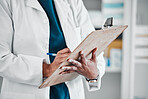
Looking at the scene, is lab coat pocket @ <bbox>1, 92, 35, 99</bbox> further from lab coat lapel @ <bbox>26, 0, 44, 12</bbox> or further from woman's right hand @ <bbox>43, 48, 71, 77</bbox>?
lab coat lapel @ <bbox>26, 0, 44, 12</bbox>

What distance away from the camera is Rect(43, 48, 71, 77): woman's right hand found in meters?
0.69

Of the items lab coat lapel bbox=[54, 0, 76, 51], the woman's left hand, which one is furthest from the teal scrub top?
the woman's left hand

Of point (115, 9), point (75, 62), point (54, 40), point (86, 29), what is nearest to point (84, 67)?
point (75, 62)

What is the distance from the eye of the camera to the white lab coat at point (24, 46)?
0.72 m

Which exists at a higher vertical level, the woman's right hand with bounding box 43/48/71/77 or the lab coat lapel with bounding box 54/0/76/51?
the lab coat lapel with bounding box 54/0/76/51

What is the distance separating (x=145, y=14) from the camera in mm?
1900

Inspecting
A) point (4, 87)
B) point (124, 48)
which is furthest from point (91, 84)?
point (124, 48)

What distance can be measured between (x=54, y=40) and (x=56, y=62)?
16 centimetres

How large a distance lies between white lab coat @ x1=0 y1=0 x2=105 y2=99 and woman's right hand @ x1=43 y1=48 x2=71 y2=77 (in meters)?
0.02

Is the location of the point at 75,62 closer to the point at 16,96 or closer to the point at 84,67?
the point at 84,67

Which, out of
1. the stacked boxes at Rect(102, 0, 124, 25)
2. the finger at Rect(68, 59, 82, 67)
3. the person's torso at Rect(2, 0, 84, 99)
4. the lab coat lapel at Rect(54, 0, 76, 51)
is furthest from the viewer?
the stacked boxes at Rect(102, 0, 124, 25)

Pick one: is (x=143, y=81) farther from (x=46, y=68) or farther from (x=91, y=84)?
(x=46, y=68)

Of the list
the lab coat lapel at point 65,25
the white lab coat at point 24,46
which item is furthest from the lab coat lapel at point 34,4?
the lab coat lapel at point 65,25

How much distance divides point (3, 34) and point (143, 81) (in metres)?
1.74
